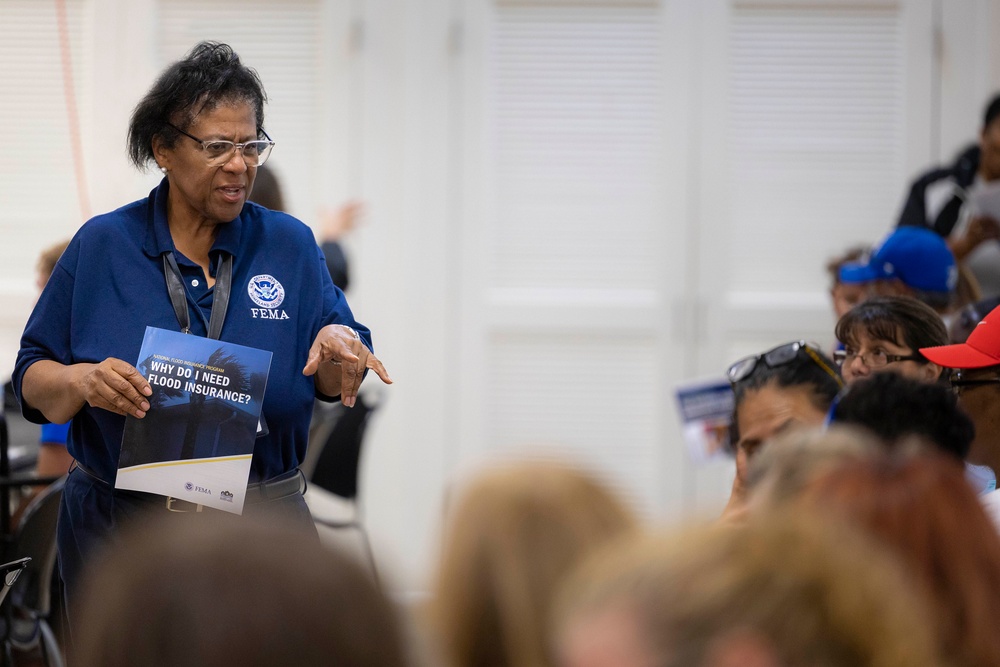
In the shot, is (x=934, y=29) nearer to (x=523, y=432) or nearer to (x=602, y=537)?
(x=523, y=432)

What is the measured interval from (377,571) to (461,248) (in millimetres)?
4077

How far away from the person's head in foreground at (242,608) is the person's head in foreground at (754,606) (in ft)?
0.49

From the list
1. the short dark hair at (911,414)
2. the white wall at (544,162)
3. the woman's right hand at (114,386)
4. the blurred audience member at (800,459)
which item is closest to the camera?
the blurred audience member at (800,459)

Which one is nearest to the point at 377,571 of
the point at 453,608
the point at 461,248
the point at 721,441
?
the point at 453,608

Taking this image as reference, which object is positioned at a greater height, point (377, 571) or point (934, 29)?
point (934, 29)

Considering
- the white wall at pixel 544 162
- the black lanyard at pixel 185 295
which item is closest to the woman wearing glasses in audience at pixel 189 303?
the black lanyard at pixel 185 295

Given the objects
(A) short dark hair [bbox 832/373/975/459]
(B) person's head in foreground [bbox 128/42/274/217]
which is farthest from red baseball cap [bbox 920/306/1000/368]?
(B) person's head in foreground [bbox 128/42/274/217]

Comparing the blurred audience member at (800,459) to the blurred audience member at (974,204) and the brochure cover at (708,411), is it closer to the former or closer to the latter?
the brochure cover at (708,411)

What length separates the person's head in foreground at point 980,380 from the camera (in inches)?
79.9

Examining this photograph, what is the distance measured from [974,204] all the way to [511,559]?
3.63 meters

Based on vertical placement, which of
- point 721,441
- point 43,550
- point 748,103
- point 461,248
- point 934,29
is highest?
point 934,29

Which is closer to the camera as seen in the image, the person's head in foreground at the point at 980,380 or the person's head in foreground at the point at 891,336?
the person's head in foreground at the point at 980,380

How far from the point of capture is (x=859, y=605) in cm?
72

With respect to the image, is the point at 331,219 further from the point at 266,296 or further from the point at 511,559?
the point at 511,559
